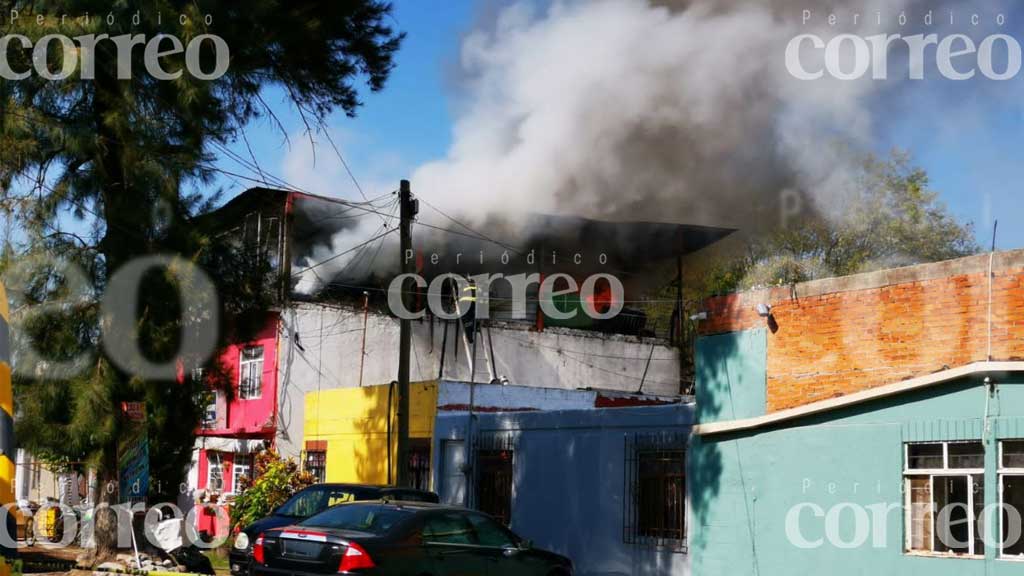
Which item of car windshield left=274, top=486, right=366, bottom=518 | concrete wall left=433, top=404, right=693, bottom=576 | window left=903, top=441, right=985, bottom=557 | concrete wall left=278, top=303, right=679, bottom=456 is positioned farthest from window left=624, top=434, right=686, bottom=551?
concrete wall left=278, top=303, right=679, bottom=456

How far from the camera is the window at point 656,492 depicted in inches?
637

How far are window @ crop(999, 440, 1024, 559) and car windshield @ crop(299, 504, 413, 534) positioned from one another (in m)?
6.33

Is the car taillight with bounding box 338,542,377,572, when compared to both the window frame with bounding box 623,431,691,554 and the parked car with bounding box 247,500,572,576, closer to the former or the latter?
the parked car with bounding box 247,500,572,576

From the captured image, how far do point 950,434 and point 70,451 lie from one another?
37.6 ft

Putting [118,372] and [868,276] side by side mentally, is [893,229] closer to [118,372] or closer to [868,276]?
[868,276]

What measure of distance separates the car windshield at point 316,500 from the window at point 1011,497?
840 cm

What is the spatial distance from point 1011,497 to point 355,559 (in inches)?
274

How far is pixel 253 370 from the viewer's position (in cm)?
2930

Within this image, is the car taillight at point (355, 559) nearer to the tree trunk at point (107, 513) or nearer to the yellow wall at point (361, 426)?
the tree trunk at point (107, 513)

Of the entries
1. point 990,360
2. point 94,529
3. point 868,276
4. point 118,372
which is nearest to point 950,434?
point 990,360

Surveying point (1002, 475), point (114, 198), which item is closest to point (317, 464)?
point (114, 198)

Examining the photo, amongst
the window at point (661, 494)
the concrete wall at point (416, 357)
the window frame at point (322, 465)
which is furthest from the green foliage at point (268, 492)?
the window at point (661, 494)

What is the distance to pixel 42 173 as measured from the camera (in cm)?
1563

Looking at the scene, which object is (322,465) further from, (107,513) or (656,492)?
(656,492)
